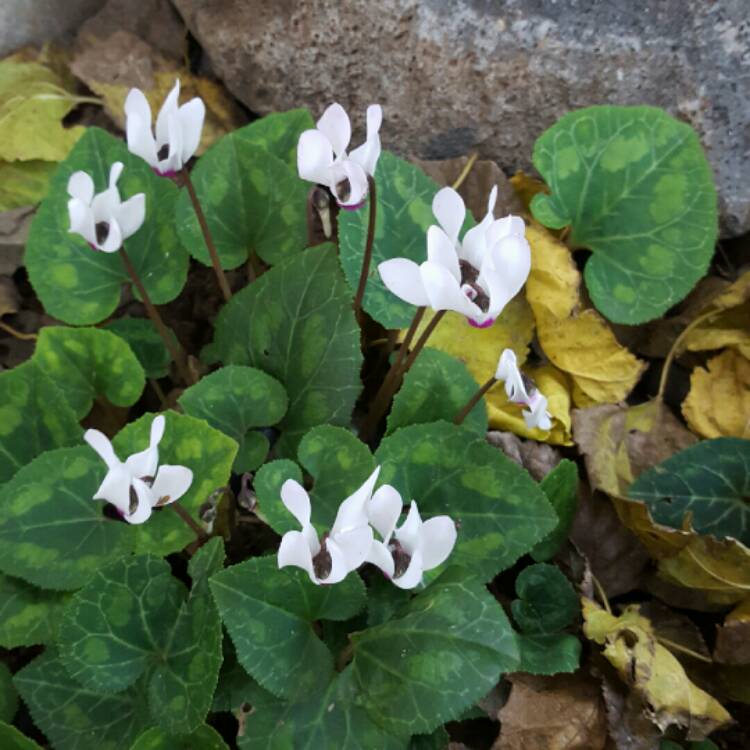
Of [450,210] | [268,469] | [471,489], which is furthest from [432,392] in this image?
[450,210]

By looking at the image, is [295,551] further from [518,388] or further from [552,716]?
[552,716]

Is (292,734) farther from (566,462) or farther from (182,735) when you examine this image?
(566,462)

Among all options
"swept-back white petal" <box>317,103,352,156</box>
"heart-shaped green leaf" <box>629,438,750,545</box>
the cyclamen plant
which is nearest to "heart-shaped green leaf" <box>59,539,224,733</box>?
the cyclamen plant

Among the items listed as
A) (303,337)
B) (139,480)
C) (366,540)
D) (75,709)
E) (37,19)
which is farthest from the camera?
(37,19)

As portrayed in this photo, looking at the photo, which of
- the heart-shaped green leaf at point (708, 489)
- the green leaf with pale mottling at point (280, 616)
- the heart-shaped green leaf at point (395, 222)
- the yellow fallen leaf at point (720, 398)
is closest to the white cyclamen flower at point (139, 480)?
the green leaf with pale mottling at point (280, 616)

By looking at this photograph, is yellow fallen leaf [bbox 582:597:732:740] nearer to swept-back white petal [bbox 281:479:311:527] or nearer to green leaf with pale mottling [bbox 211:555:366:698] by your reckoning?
green leaf with pale mottling [bbox 211:555:366:698]

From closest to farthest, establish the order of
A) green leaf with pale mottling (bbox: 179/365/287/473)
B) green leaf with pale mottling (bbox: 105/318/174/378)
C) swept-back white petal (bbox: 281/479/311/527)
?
swept-back white petal (bbox: 281/479/311/527) < green leaf with pale mottling (bbox: 179/365/287/473) < green leaf with pale mottling (bbox: 105/318/174/378)
